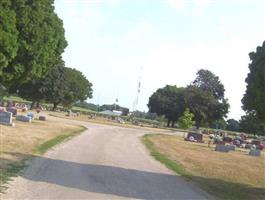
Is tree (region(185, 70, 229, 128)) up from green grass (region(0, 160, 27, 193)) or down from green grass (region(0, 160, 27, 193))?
up

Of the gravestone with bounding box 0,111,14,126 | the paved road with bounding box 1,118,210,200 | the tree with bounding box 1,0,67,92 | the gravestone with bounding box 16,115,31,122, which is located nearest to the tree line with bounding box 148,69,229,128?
the gravestone with bounding box 16,115,31,122

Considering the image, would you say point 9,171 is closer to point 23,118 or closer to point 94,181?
point 94,181

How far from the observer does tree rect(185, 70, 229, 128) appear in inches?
4766

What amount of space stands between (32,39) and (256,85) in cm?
928

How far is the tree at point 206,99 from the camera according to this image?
121062mm

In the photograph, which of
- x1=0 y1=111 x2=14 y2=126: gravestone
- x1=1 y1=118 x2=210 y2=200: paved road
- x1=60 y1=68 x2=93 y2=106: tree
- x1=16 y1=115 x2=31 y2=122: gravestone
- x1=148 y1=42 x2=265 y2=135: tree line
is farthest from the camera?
x1=148 y1=42 x2=265 y2=135: tree line

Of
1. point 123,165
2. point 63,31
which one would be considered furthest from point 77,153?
point 63,31

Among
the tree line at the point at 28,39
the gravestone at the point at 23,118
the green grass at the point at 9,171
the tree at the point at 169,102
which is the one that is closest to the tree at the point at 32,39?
the tree line at the point at 28,39

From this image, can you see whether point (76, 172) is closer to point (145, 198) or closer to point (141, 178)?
point (141, 178)

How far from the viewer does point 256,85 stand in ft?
67.1

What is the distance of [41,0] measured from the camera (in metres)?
24.2

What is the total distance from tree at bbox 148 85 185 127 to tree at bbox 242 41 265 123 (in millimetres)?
109306

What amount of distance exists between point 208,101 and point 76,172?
103 m

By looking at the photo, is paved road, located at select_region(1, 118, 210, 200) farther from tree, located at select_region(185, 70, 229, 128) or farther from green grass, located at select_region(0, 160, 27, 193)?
tree, located at select_region(185, 70, 229, 128)
